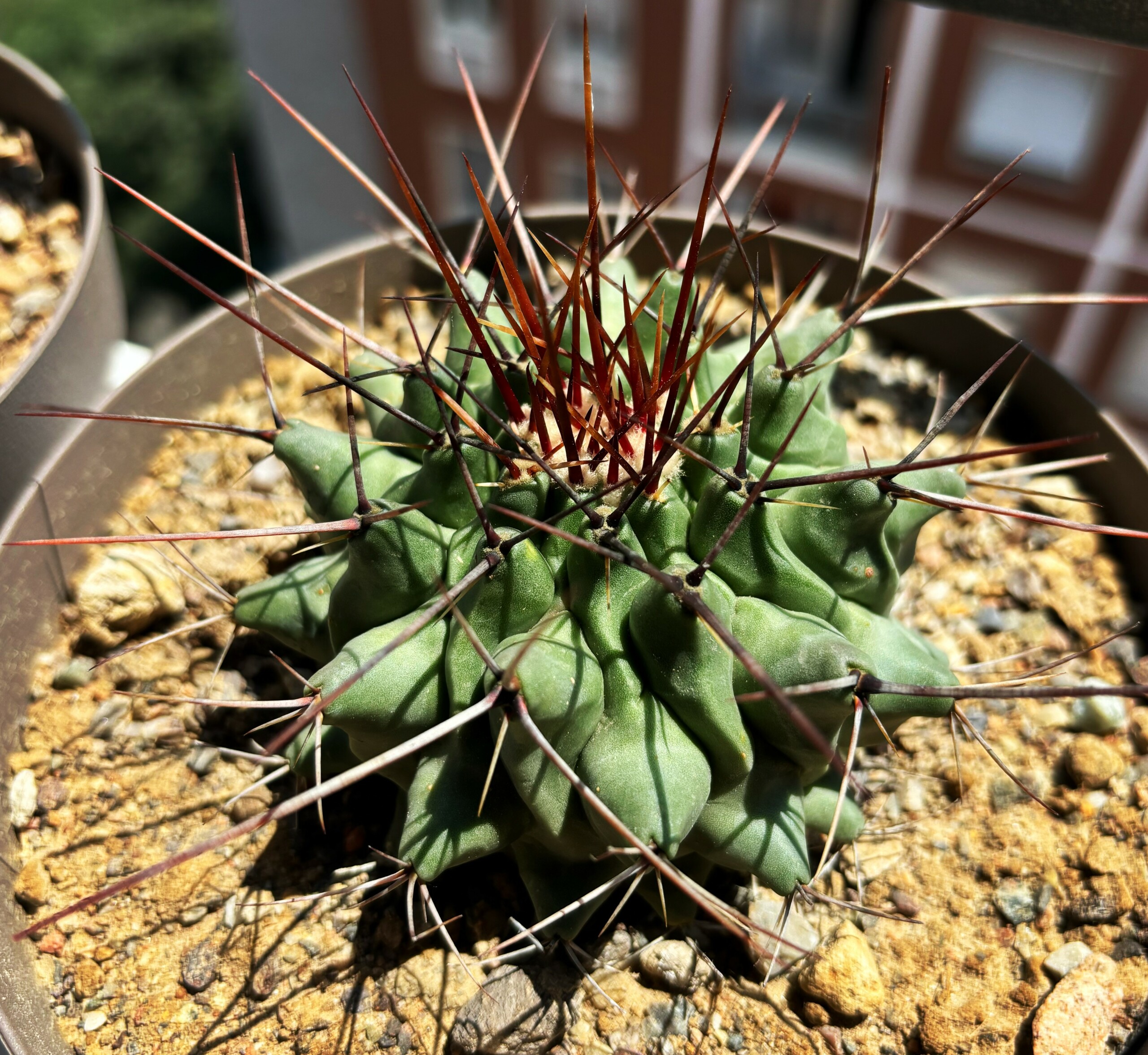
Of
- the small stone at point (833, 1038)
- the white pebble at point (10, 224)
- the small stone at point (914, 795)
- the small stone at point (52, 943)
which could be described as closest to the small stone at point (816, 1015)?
the small stone at point (833, 1038)

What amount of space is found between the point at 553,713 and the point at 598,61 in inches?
152

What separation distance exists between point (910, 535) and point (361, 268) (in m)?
0.84

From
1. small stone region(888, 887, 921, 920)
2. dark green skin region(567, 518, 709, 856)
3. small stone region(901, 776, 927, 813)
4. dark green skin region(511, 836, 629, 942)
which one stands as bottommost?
small stone region(888, 887, 921, 920)

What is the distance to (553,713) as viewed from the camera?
0.71 m

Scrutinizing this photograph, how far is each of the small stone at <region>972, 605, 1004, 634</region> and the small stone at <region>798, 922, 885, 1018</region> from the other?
0.44m

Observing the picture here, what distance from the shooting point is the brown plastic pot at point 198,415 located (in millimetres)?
950

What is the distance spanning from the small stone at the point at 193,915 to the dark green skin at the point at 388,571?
31 cm

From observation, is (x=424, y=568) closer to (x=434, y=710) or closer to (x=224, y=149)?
(x=434, y=710)

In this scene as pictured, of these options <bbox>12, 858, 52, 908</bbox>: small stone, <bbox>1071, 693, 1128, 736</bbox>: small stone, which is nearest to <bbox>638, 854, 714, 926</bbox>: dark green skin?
<bbox>1071, 693, 1128, 736</bbox>: small stone

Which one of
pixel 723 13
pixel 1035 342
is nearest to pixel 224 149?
pixel 723 13

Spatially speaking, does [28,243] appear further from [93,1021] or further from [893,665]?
[893,665]

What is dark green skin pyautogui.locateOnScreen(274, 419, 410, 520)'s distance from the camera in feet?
3.01

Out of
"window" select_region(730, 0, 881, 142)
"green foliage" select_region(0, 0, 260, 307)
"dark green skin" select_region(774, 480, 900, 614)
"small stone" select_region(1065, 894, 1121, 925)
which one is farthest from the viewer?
"green foliage" select_region(0, 0, 260, 307)

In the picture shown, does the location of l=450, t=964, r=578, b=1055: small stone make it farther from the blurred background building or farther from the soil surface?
the blurred background building
